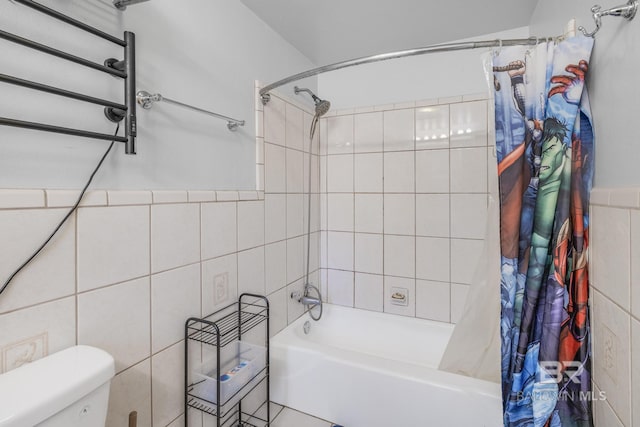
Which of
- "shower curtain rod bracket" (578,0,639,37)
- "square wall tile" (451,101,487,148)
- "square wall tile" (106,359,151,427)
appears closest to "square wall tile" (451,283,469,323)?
"square wall tile" (451,101,487,148)

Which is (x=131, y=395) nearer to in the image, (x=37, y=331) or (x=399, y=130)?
(x=37, y=331)

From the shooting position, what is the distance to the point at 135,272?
38.8 inches

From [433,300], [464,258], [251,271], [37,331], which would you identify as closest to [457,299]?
[433,300]

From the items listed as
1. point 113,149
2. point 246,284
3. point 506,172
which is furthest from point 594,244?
point 113,149

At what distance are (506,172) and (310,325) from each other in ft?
5.03

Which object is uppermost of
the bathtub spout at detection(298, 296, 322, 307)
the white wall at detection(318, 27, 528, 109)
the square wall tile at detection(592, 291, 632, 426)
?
the white wall at detection(318, 27, 528, 109)

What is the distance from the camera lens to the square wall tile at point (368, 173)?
6.93 feet

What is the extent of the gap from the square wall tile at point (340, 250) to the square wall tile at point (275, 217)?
0.54m

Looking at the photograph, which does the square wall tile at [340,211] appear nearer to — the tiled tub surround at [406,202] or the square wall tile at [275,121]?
the tiled tub surround at [406,202]

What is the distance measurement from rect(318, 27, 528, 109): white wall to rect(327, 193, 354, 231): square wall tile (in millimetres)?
663

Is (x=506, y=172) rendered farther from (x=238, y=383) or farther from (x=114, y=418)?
(x=114, y=418)

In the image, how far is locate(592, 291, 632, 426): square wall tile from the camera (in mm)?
741

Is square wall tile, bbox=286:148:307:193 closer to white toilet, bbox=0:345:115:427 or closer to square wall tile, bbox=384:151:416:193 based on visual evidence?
square wall tile, bbox=384:151:416:193

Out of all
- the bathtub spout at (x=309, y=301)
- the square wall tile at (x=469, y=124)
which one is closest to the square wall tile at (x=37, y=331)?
the bathtub spout at (x=309, y=301)
